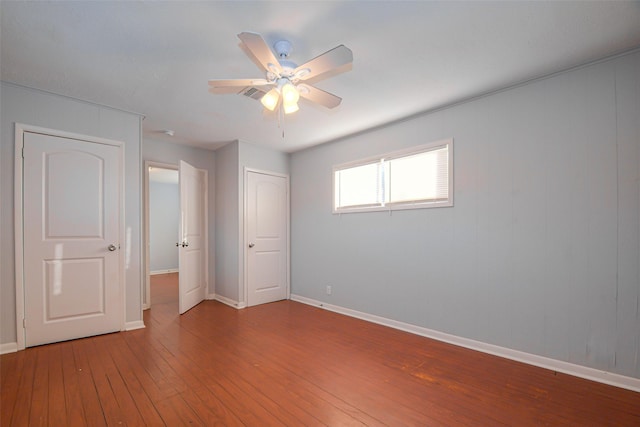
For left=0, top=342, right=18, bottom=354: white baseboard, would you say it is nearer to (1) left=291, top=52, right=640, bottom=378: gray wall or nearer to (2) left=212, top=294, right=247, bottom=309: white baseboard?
(2) left=212, top=294, right=247, bottom=309: white baseboard

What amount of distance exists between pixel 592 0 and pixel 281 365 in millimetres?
3334

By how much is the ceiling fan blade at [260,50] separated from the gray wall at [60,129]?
2.38m

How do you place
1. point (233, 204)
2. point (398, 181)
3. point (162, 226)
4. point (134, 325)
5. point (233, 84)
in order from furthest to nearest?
point (162, 226) → point (233, 204) → point (398, 181) → point (134, 325) → point (233, 84)

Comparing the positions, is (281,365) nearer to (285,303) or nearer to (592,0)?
(285,303)

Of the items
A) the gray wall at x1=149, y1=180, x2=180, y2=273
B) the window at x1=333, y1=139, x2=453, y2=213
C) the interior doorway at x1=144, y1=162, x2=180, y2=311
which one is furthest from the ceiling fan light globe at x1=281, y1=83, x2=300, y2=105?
the gray wall at x1=149, y1=180, x2=180, y2=273

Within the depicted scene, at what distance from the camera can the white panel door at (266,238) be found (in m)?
4.65

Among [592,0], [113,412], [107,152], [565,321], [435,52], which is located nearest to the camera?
[592,0]

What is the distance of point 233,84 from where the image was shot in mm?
2121

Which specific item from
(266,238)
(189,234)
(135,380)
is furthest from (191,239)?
(135,380)

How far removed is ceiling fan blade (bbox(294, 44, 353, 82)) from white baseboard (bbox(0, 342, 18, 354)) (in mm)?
3522

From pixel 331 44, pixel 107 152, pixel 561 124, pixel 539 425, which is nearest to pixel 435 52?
pixel 331 44

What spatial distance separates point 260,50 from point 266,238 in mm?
3387

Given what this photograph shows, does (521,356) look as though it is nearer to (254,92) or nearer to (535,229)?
(535,229)

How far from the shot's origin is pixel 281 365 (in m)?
2.61
